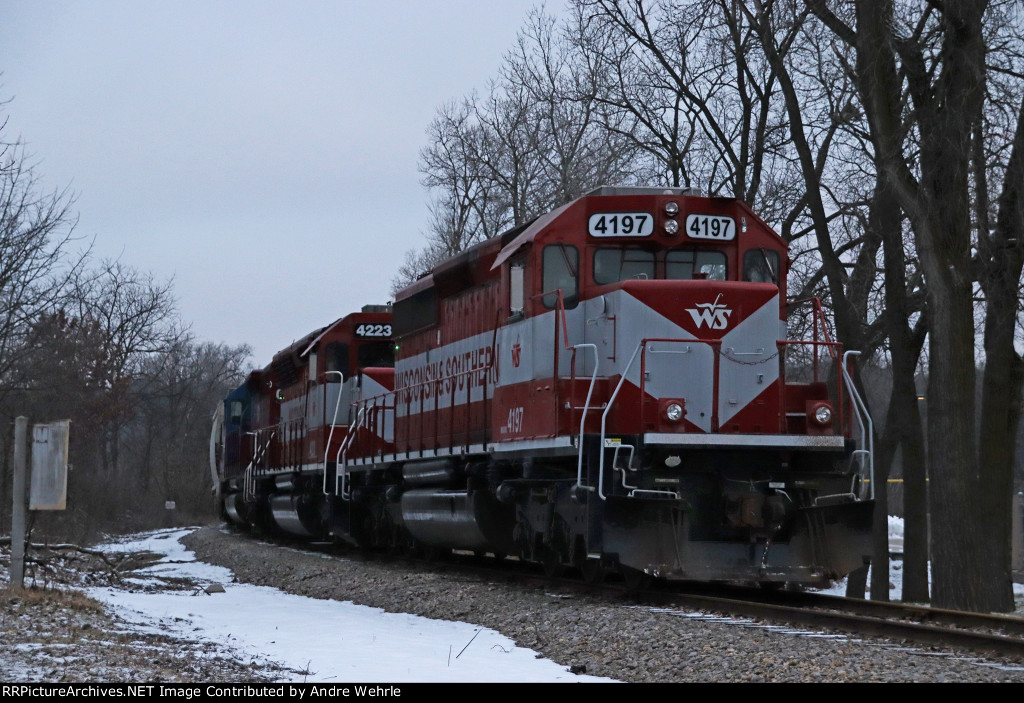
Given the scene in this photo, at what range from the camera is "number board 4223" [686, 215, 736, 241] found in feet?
41.4

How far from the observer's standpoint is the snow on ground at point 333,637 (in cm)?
770

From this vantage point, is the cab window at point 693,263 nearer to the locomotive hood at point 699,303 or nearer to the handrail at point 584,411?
the locomotive hood at point 699,303

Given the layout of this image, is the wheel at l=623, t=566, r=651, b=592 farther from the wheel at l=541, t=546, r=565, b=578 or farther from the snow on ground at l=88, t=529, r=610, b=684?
the snow on ground at l=88, t=529, r=610, b=684

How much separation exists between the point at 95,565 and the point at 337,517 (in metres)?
4.29

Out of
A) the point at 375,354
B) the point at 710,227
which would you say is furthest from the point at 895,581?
the point at 710,227

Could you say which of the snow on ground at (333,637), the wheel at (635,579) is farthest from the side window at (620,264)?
the snow on ground at (333,637)

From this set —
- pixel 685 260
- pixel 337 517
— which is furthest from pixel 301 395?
pixel 685 260

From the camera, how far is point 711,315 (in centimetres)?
1213

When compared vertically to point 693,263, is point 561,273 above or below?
below

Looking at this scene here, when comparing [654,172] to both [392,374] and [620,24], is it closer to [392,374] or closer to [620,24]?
[620,24]

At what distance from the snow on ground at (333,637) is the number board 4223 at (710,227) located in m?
4.66

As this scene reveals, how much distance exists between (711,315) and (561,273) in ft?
5.62

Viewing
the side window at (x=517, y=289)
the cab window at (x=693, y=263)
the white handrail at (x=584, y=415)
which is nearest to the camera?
the white handrail at (x=584, y=415)

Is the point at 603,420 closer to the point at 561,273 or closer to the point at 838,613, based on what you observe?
the point at 561,273
